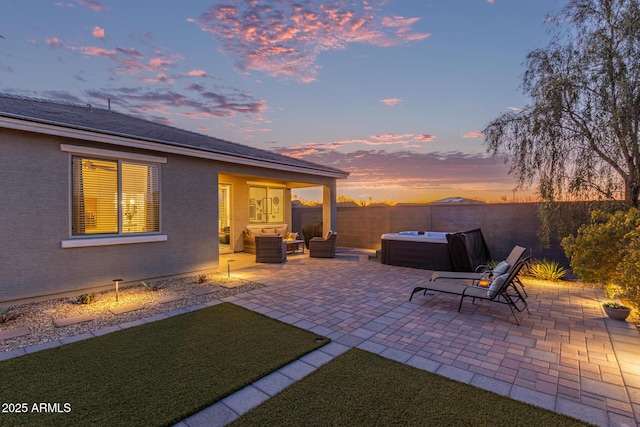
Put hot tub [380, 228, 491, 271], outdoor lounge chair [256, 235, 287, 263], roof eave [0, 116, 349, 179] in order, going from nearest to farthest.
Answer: roof eave [0, 116, 349, 179], hot tub [380, 228, 491, 271], outdoor lounge chair [256, 235, 287, 263]

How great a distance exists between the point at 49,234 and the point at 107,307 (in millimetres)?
1980

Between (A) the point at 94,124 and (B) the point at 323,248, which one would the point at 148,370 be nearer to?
(A) the point at 94,124

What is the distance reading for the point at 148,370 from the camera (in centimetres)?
345

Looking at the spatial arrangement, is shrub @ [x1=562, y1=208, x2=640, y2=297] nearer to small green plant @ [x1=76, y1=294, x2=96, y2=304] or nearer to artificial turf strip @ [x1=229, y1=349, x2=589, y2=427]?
artificial turf strip @ [x1=229, y1=349, x2=589, y2=427]

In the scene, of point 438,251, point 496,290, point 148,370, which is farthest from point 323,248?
point 148,370

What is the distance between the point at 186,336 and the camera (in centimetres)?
443

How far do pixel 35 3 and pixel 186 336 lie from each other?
993 cm

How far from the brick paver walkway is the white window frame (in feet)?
9.68

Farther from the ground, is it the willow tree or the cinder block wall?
the willow tree

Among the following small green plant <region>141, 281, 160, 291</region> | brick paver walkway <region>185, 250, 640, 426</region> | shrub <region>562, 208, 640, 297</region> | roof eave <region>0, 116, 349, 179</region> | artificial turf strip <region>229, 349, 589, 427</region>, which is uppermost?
roof eave <region>0, 116, 349, 179</region>

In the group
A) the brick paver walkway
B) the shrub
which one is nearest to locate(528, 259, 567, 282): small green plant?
the brick paver walkway

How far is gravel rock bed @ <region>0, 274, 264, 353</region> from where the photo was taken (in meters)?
4.55

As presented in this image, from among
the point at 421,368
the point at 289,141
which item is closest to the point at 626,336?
Answer: the point at 421,368

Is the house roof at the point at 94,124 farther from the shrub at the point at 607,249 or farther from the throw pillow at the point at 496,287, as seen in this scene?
the shrub at the point at 607,249
